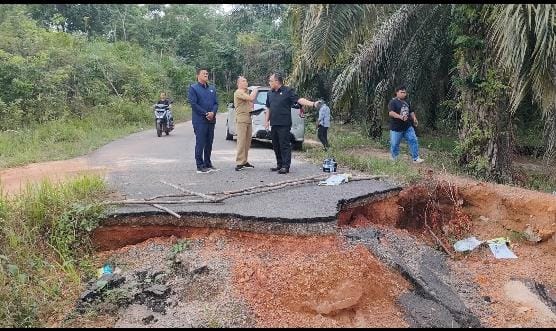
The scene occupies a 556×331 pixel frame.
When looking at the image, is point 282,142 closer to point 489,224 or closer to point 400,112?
point 400,112

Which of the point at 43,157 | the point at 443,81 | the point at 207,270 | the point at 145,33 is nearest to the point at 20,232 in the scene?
the point at 207,270

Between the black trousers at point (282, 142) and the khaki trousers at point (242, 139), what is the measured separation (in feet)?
1.82

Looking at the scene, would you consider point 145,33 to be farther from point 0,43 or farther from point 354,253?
point 354,253

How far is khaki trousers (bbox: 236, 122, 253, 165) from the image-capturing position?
8.49 meters

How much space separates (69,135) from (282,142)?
7522 mm

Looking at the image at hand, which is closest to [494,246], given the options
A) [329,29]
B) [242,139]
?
[329,29]

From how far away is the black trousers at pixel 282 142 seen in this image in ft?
26.2

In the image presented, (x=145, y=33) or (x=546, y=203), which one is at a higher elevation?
(x=145, y=33)

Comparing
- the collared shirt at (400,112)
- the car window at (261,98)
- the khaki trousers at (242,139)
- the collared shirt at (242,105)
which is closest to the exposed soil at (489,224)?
the collared shirt at (400,112)

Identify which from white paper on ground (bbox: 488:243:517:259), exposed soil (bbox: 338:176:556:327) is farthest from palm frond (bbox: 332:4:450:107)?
white paper on ground (bbox: 488:243:517:259)

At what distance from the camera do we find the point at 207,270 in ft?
16.5

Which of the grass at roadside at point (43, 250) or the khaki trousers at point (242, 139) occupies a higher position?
the khaki trousers at point (242, 139)

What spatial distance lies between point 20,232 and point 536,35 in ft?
20.5

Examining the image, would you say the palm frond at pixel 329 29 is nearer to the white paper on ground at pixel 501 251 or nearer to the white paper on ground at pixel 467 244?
the white paper on ground at pixel 467 244
